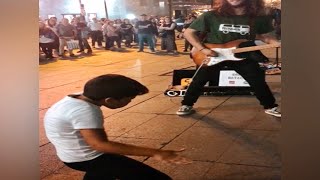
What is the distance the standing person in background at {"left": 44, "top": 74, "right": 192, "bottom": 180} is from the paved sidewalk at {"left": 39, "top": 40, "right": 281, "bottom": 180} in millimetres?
48

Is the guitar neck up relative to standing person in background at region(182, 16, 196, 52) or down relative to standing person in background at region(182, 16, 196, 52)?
down

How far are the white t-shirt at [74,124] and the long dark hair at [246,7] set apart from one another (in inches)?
35.4

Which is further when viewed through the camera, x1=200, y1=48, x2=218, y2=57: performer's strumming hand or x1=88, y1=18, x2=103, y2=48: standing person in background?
x1=88, y1=18, x2=103, y2=48: standing person in background

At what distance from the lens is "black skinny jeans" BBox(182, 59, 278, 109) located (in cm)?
243

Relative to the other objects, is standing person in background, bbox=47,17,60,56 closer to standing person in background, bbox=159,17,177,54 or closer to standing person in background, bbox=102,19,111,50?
standing person in background, bbox=102,19,111,50

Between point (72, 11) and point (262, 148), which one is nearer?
point (262, 148)

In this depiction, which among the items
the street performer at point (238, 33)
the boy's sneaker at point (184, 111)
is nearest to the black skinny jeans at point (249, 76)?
the street performer at point (238, 33)

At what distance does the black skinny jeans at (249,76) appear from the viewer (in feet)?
7.97

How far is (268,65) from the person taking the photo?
242 cm

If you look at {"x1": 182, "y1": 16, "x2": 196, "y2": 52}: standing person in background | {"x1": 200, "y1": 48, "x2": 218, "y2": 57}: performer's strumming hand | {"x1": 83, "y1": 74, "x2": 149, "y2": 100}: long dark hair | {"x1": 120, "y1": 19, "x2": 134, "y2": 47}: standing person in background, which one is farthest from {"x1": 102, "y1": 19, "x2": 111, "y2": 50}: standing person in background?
{"x1": 200, "y1": 48, "x2": 218, "y2": 57}: performer's strumming hand

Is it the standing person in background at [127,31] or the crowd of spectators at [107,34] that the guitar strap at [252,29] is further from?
the standing person in background at [127,31]
